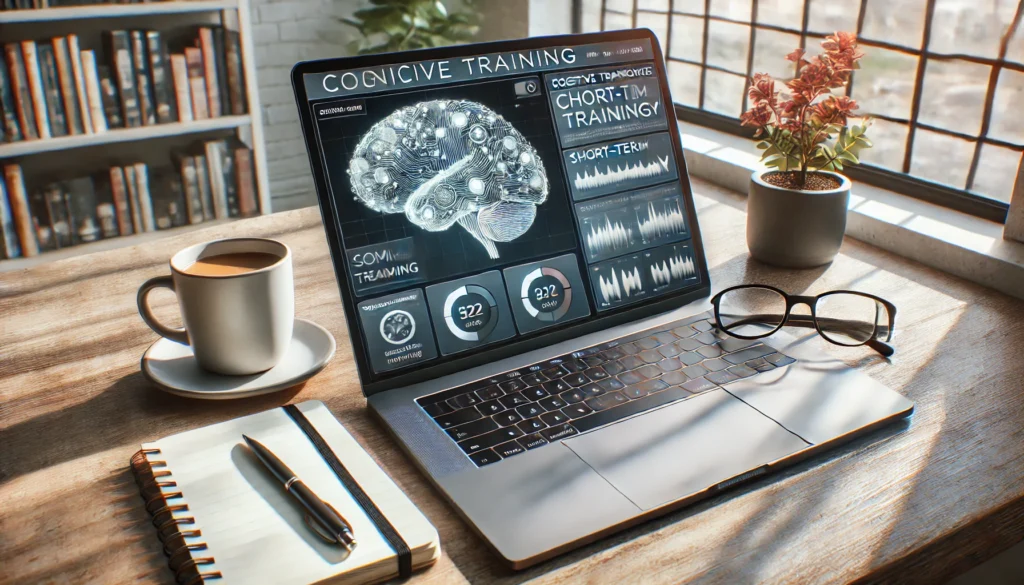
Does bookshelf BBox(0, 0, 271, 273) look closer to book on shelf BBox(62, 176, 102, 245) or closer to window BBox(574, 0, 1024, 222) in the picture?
book on shelf BBox(62, 176, 102, 245)

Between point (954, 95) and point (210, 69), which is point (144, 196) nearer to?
point (210, 69)

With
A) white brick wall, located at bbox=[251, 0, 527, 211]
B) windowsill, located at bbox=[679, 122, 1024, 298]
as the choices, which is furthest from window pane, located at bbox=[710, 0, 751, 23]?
white brick wall, located at bbox=[251, 0, 527, 211]

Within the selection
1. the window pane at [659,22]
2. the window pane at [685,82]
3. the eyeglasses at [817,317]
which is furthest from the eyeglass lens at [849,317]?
the window pane at [659,22]

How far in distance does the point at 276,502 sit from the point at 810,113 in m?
0.85

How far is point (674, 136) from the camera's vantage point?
39.9 inches

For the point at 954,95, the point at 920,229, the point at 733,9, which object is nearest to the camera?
the point at 920,229

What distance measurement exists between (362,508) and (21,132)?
2.33 m

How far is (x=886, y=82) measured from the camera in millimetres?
1751

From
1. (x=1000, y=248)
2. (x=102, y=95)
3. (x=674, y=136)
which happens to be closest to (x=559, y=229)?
(x=674, y=136)

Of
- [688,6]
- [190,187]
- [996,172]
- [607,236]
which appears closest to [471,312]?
[607,236]

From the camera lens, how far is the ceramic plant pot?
1.09 meters

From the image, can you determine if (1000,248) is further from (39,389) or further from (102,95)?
(102,95)

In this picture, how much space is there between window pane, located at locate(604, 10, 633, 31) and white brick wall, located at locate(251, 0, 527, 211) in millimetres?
446

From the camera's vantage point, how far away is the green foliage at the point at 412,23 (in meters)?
2.83
